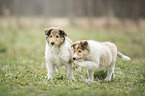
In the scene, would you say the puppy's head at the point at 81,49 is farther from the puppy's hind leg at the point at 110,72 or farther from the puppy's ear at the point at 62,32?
the puppy's hind leg at the point at 110,72

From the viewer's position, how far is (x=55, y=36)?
17.2 ft

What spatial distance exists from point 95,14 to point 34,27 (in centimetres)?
1328

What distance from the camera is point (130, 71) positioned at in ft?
24.7

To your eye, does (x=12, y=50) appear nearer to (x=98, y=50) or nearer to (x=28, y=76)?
(x=28, y=76)

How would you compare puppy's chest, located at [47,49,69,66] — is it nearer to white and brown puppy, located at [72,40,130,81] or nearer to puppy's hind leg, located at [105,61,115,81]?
white and brown puppy, located at [72,40,130,81]

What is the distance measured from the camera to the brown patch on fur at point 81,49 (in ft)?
17.1

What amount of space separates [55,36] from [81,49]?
84cm

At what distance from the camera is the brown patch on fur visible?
5213 millimetres

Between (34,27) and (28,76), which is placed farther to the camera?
(34,27)

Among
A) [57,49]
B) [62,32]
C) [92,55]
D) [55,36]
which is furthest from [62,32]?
[92,55]

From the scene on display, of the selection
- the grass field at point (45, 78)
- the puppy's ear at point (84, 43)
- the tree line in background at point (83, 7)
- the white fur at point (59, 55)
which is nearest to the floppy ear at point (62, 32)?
the white fur at point (59, 55)

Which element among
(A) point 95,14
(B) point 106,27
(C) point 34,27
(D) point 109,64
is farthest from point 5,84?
(A) point 95,14

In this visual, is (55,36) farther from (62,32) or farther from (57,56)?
(57,56)

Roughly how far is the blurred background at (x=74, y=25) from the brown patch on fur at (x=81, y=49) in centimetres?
230
